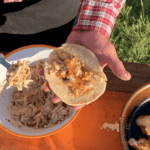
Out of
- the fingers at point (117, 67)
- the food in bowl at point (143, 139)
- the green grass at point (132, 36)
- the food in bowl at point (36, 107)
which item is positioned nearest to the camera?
the fingers at point (117, 67)

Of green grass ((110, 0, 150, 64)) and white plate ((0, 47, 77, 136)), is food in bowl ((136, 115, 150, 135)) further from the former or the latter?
green grass ((110, 0, 150, 64))

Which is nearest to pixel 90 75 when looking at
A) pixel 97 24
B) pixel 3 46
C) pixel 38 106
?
pixel 97 24

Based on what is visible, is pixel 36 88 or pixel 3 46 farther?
pixel 3 46

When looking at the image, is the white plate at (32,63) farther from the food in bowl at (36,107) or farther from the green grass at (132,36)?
the green grass at (132,36)

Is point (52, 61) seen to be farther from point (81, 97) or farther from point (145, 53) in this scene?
point (145, 53)

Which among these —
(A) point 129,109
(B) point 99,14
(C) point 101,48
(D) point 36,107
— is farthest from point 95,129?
(B) point 99,14

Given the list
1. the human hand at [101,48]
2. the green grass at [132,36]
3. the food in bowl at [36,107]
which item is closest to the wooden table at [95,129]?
the food in bowl at [36,107]
